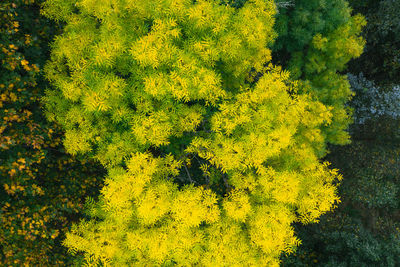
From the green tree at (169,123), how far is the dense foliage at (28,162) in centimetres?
65

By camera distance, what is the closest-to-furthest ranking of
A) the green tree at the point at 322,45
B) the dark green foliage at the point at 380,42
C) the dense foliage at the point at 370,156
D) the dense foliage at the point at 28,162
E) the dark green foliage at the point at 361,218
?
the dense foliage at the point at 28,162
the green tree at the point at 322,45
the dark green foliage at the point at 361,218
the dense foliage at the point at 370,156
the dark green foliage at the point at 380,42

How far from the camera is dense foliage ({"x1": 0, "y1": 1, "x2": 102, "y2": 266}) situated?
568 cm

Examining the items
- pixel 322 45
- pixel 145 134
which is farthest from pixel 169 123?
pixel 322 45

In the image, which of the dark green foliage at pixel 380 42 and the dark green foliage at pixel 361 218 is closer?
the dark green foliage at pixel 361 218

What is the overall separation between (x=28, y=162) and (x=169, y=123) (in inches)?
138

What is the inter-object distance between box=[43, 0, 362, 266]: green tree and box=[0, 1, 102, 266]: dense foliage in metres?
0.65

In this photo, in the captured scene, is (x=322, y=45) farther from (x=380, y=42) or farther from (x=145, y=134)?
(x=145, y=134)

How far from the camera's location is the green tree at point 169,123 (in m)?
5.73

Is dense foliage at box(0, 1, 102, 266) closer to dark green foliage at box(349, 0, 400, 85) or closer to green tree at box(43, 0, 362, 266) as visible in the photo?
green tree at box(43, 0, 362, 266)

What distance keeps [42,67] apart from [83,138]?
2.64m

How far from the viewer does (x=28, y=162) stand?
5793 mm

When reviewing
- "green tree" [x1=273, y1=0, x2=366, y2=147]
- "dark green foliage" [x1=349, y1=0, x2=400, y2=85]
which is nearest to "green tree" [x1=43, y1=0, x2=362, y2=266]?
"green tree" [x1=273, y1=0, x2=366, y2=147]

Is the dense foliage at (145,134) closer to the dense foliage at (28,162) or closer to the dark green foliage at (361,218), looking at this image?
the dense foliage at (28,162)

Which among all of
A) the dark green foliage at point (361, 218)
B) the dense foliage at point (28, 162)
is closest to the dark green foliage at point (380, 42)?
the dark green foliage at point (361, 218)
